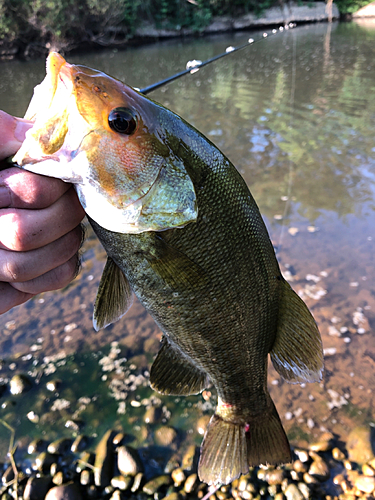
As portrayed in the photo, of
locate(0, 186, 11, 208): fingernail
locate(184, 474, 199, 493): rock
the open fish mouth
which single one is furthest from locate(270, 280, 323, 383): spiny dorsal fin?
locate(184, 474, 199, 493): rock

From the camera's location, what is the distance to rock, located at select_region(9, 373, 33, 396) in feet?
10.7

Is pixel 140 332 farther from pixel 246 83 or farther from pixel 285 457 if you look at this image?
pixel 246 83

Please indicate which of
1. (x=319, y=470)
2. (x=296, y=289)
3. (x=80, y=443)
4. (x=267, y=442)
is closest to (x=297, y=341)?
(x=267, y=442)

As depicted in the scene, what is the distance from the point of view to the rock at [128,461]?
8.53 feet

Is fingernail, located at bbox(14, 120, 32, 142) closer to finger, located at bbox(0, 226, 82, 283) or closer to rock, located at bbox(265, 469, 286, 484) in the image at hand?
finger, located at bbox(0, 226, 82, 283)

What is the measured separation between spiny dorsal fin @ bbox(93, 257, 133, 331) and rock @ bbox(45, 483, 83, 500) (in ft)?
5.56

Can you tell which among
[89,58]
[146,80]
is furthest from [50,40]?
[146,80]

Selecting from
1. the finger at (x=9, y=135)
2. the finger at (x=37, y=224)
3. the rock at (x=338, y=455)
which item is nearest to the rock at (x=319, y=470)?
the rock at (x=338, y=455)

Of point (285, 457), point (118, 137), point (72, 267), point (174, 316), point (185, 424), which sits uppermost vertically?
point (118, 137)

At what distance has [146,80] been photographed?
1583 cm

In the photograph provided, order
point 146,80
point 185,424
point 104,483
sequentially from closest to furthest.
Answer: point 104,483 → point 185,424 → point 146,80

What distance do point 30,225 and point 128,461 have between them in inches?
87.4

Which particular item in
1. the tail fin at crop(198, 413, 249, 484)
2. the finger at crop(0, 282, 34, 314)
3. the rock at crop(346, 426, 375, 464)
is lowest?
the rock at crop(346, 426, 375, 464)

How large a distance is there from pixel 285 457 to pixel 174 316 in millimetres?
1063
